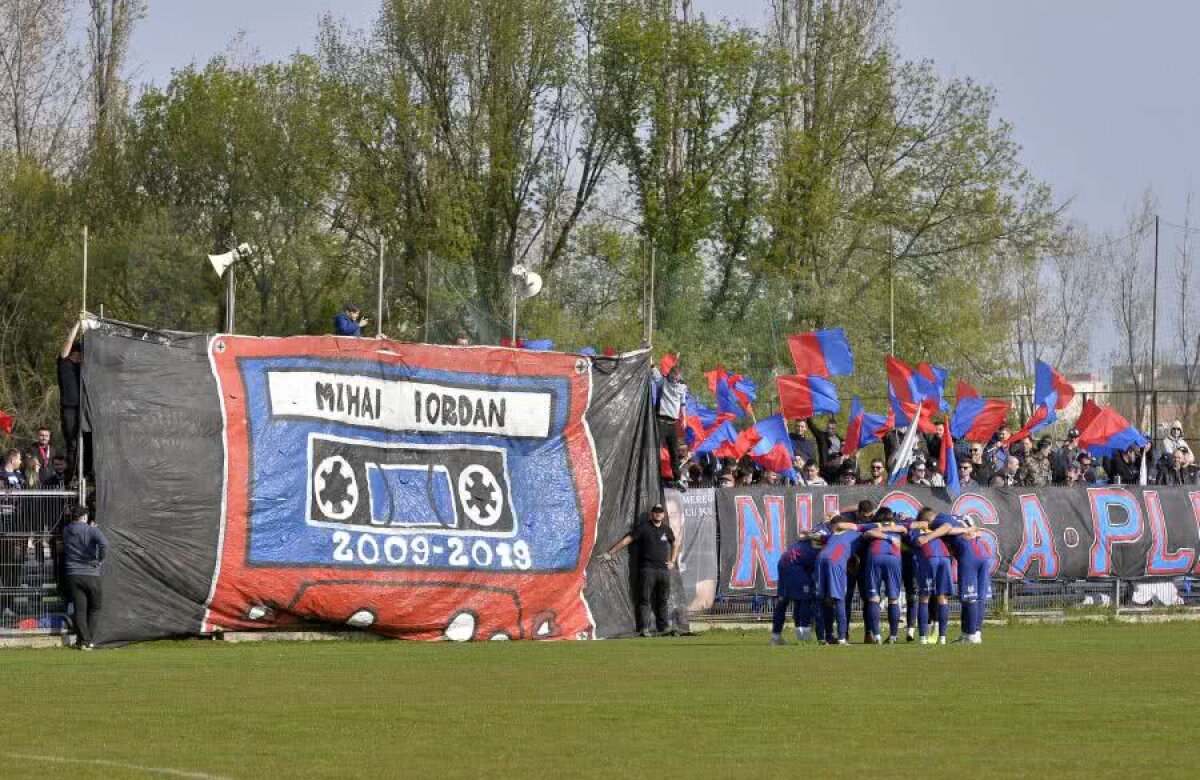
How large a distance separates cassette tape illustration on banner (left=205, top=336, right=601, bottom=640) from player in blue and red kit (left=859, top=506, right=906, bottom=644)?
14.4ft

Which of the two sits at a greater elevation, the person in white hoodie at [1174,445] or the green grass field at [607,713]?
the person in white hoodie at [1174,445]

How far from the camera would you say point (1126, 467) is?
37.0 meters

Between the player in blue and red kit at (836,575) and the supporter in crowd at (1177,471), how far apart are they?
12.2m

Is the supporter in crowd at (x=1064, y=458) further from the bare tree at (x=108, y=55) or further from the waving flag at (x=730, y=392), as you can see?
the bare tree at (x=108, y=55)

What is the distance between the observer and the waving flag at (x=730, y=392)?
38.0m

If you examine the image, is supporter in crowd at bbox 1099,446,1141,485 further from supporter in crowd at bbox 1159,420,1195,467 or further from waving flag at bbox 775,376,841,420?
waving flag at bbox 775,376,841,420

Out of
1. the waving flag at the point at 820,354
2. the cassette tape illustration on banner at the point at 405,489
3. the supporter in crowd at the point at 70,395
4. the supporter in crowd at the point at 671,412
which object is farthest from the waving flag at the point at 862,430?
the supporter in crowd at the point at 70,395

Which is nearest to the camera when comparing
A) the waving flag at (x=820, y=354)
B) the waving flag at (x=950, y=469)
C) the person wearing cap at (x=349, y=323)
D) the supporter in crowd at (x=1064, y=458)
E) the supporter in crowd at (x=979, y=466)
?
the person wearing cap at (x=349, y=323)

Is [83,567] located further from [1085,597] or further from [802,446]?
[1085,597]

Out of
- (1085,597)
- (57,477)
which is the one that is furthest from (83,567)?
(1085,597)

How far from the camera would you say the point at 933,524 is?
27.2 metres

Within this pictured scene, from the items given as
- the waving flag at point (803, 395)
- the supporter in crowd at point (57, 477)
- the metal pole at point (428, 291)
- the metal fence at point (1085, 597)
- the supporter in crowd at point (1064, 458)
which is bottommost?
the metal fence at point (1085, 597)

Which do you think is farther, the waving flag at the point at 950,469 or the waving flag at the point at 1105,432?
the waving flag at the point at 1105,432

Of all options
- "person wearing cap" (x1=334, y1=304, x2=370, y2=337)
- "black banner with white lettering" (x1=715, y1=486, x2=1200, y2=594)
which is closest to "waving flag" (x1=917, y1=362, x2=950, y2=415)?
"black banner with white lettering" (x1=715, y1=486, x2=1200, y2=594)
